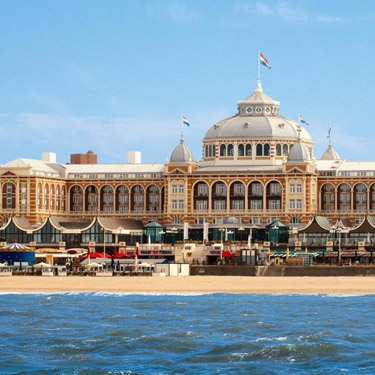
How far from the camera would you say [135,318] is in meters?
101

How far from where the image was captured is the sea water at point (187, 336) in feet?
250

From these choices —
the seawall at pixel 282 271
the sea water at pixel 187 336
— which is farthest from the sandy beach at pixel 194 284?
the sea water at pixel 187 336

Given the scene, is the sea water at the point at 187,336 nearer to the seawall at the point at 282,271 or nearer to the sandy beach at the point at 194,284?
the sandy beach at the point at 194,284

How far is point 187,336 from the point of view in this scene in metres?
88.2

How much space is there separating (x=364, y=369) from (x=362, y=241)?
119 m

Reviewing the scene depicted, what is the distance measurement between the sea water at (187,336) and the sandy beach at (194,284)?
12104 mm

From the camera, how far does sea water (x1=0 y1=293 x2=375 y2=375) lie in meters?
76.2

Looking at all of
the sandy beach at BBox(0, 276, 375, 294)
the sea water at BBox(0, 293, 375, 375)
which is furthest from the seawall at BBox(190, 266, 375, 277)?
the sea water at BBox(0, 293, 375, 375)

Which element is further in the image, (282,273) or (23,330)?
(282,273)

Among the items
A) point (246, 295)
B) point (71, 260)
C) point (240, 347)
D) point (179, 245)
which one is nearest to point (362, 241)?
point (179, 245)

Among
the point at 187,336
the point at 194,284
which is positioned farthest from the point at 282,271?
the point at 187,336

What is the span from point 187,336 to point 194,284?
5457cm

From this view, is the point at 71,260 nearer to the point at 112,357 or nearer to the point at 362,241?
the point at 362,241

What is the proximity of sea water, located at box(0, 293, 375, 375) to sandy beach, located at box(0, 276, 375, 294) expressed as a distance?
12.1 m
